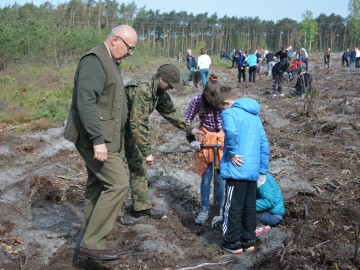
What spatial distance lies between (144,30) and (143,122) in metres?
75.4

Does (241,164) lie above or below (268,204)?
above

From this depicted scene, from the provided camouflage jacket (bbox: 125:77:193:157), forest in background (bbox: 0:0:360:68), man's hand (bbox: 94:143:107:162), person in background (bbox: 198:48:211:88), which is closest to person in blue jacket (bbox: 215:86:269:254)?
camouflage jacket (bbox: 125:77:193:157)

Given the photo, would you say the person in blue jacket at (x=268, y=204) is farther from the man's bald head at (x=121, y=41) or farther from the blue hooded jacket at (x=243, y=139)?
the man's bald head at (x=121, y=41)

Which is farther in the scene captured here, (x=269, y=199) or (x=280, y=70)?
(x=280, y=70)

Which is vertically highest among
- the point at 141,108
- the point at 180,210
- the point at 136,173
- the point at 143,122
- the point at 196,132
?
the point at 141,108

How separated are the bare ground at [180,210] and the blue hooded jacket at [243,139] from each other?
2.43 feet

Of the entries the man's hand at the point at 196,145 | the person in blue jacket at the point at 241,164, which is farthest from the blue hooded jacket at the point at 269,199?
the man's hand at the point at 196,145

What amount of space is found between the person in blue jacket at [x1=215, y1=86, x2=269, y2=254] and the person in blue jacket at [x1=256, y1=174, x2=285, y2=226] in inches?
14.4

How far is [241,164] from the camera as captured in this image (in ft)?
13.3

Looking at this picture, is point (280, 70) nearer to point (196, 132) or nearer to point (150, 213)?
point (196, 132)

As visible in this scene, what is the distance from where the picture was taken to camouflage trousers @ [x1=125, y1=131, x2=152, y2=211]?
191 inches

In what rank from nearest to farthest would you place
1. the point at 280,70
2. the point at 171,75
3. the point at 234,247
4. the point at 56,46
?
the point at 234,247 < the point at 171,75 < the point at 280,70 < the point at 56,46

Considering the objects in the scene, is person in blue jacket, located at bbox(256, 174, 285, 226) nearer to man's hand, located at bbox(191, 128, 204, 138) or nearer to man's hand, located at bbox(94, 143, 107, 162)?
man's hand, located at bbox(191, 128, 204, 138)

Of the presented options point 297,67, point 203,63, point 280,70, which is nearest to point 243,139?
point 280,70
